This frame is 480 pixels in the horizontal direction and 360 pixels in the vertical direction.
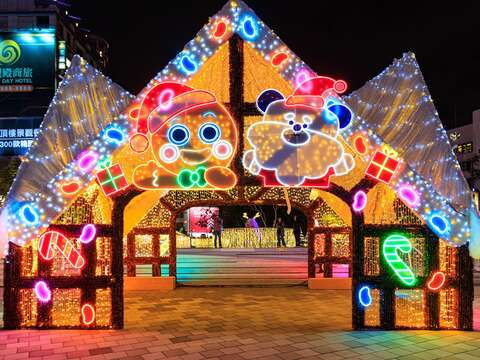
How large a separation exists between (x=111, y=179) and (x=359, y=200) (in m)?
3.71

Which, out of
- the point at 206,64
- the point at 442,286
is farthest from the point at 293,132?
the point at 442,286

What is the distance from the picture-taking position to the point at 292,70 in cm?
640

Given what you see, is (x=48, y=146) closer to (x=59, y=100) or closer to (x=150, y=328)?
(x=59, y=100)

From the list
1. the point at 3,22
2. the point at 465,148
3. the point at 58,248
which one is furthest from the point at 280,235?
the point at 3,22

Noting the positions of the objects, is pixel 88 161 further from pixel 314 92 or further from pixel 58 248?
pixel 314 92

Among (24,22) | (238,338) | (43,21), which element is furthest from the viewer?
(43,21)

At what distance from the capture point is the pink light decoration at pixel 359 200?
6.55m

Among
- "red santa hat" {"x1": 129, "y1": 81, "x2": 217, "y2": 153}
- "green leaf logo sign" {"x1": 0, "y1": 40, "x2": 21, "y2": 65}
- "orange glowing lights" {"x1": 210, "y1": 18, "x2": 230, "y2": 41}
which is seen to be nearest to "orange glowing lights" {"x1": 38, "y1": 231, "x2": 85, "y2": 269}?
"red santa hat" {"x1": 129, "y1": 81, "x2": 217, "y2": 153}

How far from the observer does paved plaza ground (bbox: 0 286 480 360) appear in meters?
5.48

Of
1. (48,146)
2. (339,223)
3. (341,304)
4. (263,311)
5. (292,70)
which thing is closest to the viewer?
(292,70)

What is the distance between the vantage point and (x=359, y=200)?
657 cm

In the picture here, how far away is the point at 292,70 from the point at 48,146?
12.9ft

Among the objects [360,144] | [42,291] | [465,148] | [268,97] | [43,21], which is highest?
[43,21]

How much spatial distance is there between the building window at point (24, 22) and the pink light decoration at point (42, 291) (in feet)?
145
